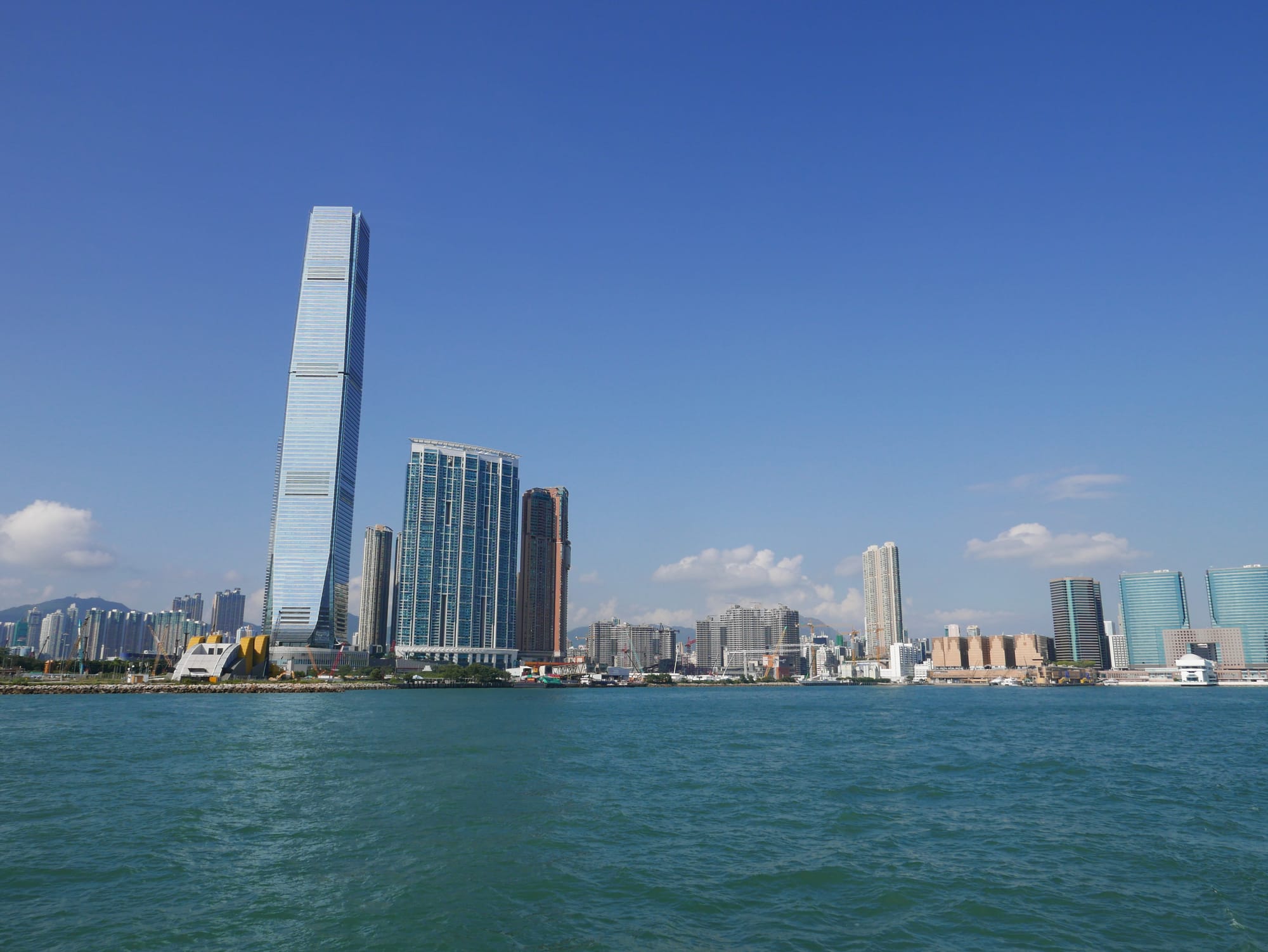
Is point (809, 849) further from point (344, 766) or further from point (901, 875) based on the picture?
point (344, 766)

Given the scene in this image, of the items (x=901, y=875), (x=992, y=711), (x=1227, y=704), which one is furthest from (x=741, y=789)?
(x=1227, y=704)

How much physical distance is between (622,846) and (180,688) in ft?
516

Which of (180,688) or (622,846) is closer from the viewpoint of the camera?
(622,846)

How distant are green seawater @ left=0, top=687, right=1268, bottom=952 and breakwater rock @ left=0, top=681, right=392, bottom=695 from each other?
296 ft

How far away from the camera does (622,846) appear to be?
28828mm

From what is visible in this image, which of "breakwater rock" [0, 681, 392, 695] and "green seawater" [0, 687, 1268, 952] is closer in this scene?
"green seawater" [0, 687, 1268, 952]

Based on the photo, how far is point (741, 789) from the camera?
135ft

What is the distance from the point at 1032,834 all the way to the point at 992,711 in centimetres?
10534

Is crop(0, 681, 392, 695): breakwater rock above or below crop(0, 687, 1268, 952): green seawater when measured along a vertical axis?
below

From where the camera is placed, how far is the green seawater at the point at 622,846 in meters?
20.2

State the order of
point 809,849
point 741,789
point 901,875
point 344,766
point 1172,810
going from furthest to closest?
1. point 344,766
2. point 741,789
3. point 1172,810
4. point 809,849
5. point 901,875

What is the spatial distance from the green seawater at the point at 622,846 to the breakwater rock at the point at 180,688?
90.1 m

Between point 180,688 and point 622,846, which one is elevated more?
point 622,846

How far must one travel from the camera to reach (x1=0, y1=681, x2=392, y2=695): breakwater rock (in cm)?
13450
